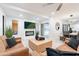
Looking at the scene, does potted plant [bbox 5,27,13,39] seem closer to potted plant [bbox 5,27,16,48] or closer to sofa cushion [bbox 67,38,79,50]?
potted plant [bbox 5,27,16,48]

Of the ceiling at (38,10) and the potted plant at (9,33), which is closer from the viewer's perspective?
the ceiling at (38,10)

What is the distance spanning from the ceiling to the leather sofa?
69cm

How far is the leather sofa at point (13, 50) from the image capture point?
2.21 meters

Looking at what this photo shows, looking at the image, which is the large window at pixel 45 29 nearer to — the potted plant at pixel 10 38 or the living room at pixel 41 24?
the living room at pixel 41 24

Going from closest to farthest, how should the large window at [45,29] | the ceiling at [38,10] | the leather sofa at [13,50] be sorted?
the leather sofa at [13,50] → the ceiling at [38,10] → the large window at [45,29]

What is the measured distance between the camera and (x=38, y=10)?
2.73 m

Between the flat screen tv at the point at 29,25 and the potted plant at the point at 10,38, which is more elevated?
the flat screen tv at the point at 29,25

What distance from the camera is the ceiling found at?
2537 millimetres

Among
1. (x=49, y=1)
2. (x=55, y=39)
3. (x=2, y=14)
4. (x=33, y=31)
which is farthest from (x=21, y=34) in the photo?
(x=49, y=1)

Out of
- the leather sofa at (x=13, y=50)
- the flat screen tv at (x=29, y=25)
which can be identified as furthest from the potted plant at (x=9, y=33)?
the flat screen tv at (x=29, y=25)

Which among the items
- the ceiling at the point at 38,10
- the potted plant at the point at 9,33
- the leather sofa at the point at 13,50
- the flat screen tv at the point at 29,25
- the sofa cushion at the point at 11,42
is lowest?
the leather sofa at the point at 13,50

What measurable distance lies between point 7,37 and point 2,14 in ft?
2.06

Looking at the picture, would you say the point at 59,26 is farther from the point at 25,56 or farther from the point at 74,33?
the point at 25,56

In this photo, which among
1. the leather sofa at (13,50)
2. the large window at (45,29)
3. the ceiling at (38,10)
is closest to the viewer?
the leather sofa at (13,50)
